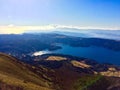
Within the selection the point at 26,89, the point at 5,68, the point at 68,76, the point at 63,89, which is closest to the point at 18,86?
the point at 26,89

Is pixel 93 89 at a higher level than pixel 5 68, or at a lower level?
lower

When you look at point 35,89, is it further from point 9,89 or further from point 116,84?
point 116,84

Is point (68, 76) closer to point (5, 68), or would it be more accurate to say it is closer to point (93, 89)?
point (93, 89)

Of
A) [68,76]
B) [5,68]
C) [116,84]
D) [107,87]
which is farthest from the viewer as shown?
[68,76]

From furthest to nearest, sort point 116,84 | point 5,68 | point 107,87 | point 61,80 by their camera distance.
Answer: point 61,80 → point 116,84 → point 107,87 → point 5,68

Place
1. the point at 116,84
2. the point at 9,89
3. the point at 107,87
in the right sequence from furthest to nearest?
the point at 116,84 → the point at 107,87 → the point at 9,89

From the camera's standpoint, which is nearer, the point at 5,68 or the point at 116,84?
the point at 5,68

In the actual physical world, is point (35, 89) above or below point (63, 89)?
above

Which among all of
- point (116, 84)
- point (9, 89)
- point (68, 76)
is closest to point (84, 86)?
point (116, 84)

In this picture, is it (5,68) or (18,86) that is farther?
(5,68)

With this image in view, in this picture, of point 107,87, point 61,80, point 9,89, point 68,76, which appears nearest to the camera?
point 9,89
